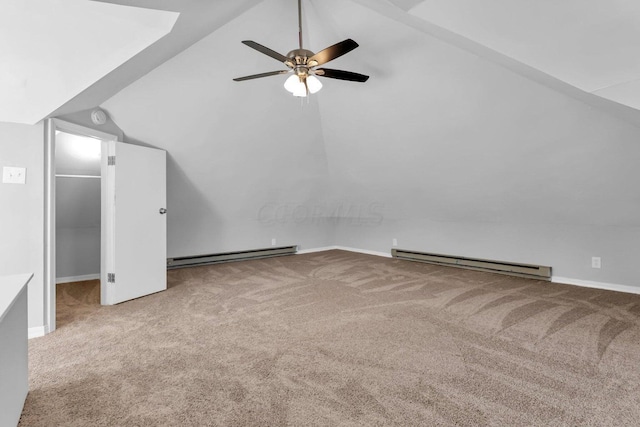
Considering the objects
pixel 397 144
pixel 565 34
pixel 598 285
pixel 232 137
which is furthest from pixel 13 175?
pixel 598 285

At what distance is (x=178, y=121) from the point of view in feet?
12.0

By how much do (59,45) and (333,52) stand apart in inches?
79.7

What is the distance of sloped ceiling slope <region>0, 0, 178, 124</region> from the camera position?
6.77ft

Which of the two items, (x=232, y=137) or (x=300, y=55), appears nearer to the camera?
(x=300, y=55)

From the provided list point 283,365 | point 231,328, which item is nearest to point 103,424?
point 283,365

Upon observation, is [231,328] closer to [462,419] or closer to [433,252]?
[462,419]

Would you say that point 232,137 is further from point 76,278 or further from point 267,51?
point 76,278

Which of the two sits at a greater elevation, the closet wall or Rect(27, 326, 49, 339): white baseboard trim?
the closet wall

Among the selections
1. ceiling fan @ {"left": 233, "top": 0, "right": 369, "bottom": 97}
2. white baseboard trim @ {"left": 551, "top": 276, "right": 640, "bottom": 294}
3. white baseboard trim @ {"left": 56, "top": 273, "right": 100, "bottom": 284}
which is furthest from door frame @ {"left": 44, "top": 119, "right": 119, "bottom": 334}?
white baseboard trim @ {"left": 551, "top": 276, "right": 640, "bottom": 294}

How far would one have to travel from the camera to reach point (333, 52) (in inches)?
91.3

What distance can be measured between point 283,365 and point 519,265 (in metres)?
4.06

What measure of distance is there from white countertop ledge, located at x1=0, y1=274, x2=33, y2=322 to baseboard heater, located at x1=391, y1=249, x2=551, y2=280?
531cm

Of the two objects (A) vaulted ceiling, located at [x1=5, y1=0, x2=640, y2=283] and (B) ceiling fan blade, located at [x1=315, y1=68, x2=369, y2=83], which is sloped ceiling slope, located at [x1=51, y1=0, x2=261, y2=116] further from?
(B) ceiling fan blade, located at [x1=315, y1=68, x2=369, y2=83]

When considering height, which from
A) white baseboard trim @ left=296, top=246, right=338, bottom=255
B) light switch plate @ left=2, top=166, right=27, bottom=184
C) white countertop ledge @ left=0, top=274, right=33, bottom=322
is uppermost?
light switch plate @ left=2, top=166, right=27, bottom=184
